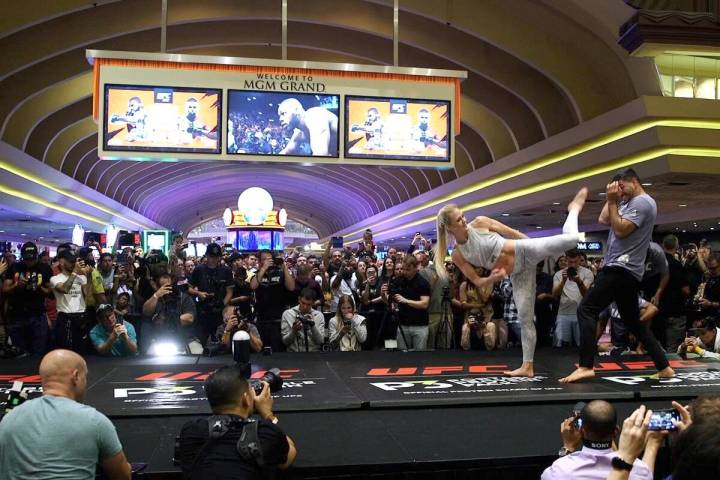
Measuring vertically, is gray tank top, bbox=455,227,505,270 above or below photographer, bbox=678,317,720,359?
above

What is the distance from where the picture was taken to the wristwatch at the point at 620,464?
2.34 meters

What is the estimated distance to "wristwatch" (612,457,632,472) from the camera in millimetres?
2342

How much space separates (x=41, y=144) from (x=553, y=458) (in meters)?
15.6

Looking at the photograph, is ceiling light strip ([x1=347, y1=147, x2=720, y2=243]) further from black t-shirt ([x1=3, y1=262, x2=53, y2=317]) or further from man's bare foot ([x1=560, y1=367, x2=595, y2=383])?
black t-shirt ([x1=3, y1=262, x2=53, y2=317])

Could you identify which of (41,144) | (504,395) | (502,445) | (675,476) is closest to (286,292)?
(504,395)

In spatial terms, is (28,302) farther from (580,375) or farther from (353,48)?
(353,48)

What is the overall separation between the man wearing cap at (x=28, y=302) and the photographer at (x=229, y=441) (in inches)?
200

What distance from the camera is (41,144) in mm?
15945

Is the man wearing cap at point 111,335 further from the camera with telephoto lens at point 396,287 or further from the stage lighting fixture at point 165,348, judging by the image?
the camera with telephoto lens at point 396,287

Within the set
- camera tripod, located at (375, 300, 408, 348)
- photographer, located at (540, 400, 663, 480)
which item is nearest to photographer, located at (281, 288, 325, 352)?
camera tripod, located at (375, 300, 408, 348)

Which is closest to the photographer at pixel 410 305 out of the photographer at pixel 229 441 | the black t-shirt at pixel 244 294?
the black t-shirt at pixel 244 294

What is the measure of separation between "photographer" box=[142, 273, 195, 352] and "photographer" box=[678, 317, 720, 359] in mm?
5224

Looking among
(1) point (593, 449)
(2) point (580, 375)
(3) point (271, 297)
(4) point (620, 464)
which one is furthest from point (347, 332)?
(4) point (620, 464)

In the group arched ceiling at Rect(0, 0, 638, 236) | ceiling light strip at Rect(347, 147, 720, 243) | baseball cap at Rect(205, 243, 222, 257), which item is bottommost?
baseball cap at Rect(205, 243, 222, 257)
